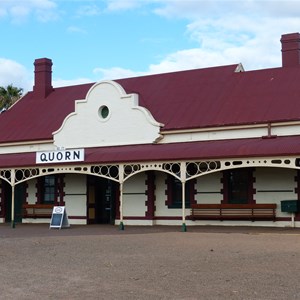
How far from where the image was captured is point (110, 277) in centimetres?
935

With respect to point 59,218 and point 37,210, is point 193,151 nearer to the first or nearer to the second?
point 59,218

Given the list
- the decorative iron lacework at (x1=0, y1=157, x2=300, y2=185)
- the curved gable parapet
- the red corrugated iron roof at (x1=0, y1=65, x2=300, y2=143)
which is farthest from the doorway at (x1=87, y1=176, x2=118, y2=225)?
the red corrugated iron roof at (x1=0, y1=65, x2=300, y2=143)

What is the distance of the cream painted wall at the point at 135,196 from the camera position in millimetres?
22891

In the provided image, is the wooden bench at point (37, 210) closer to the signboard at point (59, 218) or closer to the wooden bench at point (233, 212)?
the signboard at point (59, 218)

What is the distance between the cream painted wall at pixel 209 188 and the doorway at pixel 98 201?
444cm

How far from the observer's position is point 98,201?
2480 centimetres

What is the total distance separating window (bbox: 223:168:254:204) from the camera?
68.2 feet

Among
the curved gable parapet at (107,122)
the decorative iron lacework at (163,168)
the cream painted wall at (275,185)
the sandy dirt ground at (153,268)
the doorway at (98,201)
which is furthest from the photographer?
the doorway at (98,201)

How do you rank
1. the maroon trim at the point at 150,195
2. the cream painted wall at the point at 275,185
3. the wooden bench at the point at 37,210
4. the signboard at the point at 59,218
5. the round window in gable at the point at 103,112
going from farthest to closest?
the wooden bench at the point at 37,210 < the round window in gable at the point at 103,112 < the maroon trim at the point at 150,195 < the signboard at the point at 59,218 < the cream painted wall at the point at 275,185

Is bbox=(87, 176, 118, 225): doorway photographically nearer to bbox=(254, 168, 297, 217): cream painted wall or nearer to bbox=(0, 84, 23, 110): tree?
bbox=(254, 168, 297, 217): cream painted wall

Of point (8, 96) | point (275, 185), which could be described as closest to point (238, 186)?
point (275, 185)

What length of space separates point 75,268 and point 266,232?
350 inches

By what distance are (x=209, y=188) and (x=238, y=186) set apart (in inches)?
45.2

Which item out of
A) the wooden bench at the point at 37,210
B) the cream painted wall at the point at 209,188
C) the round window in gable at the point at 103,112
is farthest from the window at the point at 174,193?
the wooden bench at the point at 37,210
